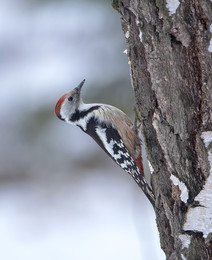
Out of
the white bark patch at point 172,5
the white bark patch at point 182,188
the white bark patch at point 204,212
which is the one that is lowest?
the white bark patch at point 204,212

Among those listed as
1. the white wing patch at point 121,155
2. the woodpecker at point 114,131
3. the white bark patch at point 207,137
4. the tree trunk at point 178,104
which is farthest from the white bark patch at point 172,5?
the woodpecker at point 114,131

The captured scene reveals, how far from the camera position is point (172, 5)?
1757 millimetres

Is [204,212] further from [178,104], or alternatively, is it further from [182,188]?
[178,104]

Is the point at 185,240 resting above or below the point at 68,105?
below

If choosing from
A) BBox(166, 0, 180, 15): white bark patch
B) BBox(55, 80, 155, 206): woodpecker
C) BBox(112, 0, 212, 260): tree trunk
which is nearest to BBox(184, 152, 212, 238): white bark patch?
BBox(112, 0, 212, 260): tree trunk

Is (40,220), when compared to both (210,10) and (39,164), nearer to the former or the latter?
(39,164)

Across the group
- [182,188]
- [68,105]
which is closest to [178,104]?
[182,188]

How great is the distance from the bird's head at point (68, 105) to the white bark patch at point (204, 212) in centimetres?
228

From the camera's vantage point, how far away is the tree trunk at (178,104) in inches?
68.3

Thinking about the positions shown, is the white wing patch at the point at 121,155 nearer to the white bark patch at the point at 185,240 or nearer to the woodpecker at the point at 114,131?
the woodpecker at the point at 114,131

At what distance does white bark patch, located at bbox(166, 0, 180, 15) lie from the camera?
1.75 meters

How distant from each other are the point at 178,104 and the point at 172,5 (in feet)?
1.20

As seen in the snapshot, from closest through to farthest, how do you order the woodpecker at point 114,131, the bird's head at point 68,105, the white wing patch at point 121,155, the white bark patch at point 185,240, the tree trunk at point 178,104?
the tree trunk at point 178,104, the white bark patch at point 185,240, the white wing patch at point 121,155, the woodpecker at point 114,131, the bird's head at point 68,105

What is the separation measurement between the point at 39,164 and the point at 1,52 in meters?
1.55
